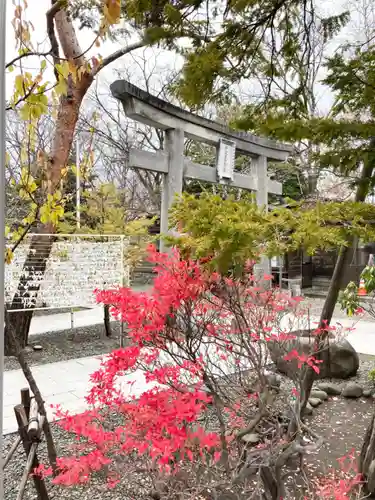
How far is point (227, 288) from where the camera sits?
2.99ft

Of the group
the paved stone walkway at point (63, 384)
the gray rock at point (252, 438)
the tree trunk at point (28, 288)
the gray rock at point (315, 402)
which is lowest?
the gray rock at point (315, 402)

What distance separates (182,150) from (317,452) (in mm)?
1201

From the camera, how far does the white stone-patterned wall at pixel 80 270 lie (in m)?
2.14

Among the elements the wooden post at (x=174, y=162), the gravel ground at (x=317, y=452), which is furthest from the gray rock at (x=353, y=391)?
the wooden post at (x=174, y=162)

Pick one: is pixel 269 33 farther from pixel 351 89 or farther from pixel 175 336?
pixel 175 336

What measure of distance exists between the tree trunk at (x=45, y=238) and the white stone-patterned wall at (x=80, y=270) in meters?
0.17

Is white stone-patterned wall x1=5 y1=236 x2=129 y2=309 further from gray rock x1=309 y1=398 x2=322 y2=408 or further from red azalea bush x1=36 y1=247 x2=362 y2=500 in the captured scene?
red azalea bush x1=36 y1=247 x2=362 y2=500

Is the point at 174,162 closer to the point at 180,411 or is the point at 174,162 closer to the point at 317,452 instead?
the point at 180,411

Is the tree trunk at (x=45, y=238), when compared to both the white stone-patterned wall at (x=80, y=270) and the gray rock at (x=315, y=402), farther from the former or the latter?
the gray rock at (x=315, y=402)

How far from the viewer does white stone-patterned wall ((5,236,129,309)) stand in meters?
2.14

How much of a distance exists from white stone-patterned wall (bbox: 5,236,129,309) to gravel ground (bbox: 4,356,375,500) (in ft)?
2.93

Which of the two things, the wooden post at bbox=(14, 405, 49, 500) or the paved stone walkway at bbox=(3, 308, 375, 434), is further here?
the paved stone walkway at bbox=(3, 308, 375, 434)

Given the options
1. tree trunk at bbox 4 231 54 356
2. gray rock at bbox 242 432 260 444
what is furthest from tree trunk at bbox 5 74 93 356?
gray rock at bbox 242 432 260 444

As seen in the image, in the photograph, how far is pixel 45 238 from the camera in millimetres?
1677
